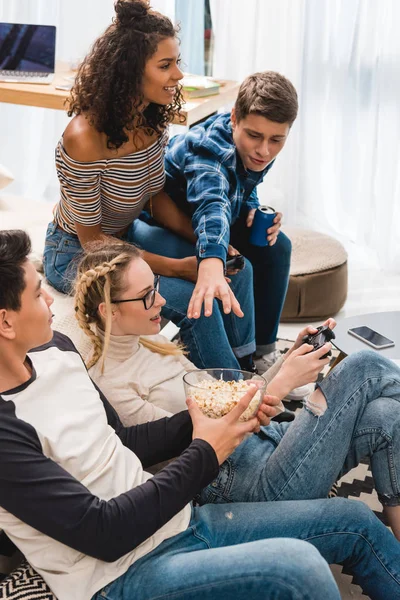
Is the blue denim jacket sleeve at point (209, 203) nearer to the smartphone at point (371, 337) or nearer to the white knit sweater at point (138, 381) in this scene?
the white knit sweater at point (138, 381)

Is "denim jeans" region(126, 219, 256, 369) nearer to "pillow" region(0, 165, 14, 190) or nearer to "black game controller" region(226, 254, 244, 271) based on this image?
"black game controller" region(226, 254, 244, 271)

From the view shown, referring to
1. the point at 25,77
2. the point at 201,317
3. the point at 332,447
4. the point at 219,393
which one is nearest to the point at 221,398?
the point at 219,393

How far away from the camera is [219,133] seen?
229 cm

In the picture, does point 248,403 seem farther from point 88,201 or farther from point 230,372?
point 88,201

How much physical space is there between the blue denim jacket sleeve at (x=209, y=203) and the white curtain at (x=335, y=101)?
6.03ft

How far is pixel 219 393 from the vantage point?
1.50 meters

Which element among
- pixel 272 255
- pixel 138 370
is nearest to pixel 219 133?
pixel 272 255

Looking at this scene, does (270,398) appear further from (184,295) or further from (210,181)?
(210,181)

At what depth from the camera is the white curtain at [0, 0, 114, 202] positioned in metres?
4.11

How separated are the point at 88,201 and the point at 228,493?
0.88m

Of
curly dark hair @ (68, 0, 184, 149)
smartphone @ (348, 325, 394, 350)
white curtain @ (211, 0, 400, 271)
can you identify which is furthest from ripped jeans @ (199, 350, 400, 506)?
white curtain @ (211, 0, 400, 271)

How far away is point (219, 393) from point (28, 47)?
7.04ft

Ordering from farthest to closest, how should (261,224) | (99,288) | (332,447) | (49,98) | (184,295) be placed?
(49,98)
(261,224)
(184,295)
(99,288)
(332,447)

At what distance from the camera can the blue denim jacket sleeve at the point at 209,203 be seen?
201 cm
